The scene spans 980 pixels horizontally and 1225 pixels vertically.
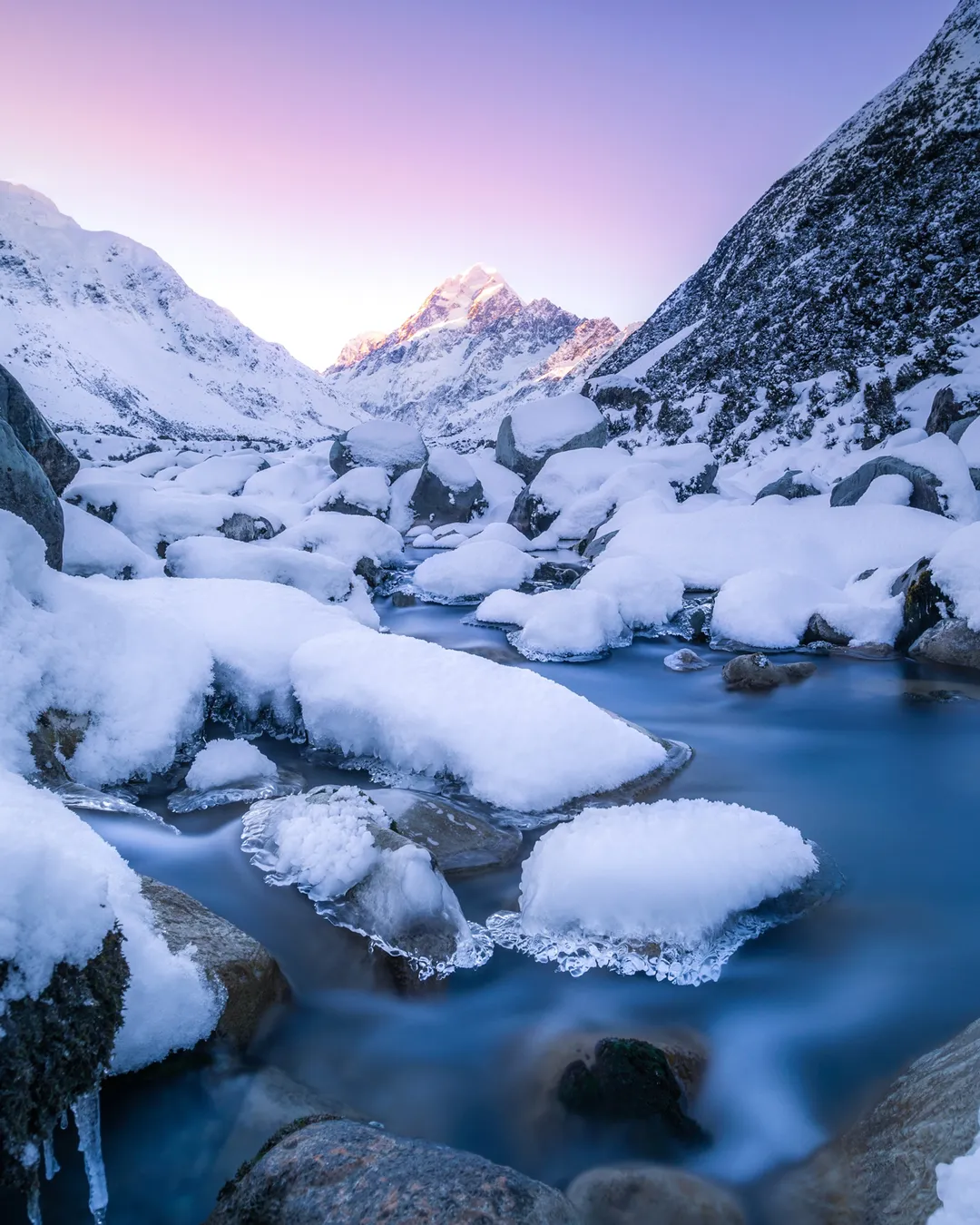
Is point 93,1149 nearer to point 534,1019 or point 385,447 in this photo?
point 534,1019

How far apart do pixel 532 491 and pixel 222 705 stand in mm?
11411

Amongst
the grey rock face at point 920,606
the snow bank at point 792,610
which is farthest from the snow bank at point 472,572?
the grey rock face at point 920,606

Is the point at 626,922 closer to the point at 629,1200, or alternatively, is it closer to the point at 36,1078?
the point at 629,1200

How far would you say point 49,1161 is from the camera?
1.50 m

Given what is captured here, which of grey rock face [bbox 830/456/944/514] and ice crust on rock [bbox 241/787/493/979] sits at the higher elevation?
grey rock face [bbox 830/456/944/514]

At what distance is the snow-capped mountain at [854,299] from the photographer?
19.0 m

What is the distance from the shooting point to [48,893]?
1.46 metres

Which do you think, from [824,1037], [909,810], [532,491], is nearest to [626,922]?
[824,1037]

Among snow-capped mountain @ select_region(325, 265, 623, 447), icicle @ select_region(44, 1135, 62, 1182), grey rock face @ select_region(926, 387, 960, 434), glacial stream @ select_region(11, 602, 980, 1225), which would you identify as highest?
snow-capped mountain @ select_region(325, 265, 623, 447)

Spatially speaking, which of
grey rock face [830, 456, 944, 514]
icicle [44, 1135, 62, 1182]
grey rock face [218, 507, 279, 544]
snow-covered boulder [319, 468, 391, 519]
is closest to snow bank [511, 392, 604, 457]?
snow-covered boulder [319, 468, 391, 519]

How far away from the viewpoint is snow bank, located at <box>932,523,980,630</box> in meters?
6.05

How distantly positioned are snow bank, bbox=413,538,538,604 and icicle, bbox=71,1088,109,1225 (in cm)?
850

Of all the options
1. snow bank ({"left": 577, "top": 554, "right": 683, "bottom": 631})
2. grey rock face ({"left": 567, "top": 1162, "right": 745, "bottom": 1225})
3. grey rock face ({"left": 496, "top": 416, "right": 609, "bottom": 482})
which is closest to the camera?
grey rock face ({"left": 567, "top": 1162, "right": 745, "bottom": 1225})

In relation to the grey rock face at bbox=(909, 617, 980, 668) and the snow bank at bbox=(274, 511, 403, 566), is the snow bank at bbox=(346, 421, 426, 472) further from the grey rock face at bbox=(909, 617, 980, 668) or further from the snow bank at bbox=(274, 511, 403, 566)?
the grey rock face at bbox=(909, 617, 980, 668)
